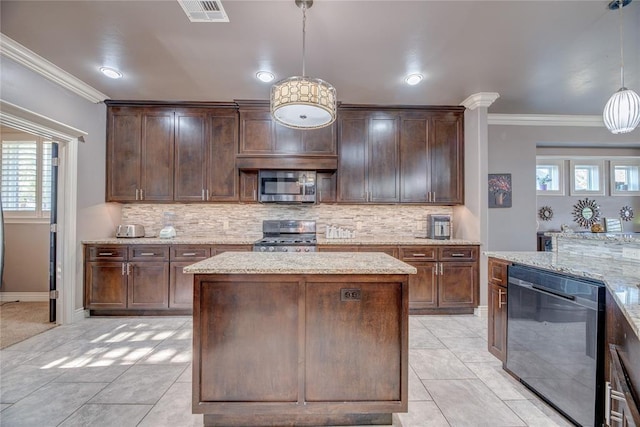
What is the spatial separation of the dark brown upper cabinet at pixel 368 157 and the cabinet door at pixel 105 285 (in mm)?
2952

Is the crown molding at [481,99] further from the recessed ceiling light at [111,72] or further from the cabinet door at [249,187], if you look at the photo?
the recessed ceiling light at [111,72]

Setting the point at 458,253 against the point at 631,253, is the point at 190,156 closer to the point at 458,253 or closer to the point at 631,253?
the point at 458,253

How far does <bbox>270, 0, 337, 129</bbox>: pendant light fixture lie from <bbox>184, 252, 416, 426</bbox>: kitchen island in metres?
0.98

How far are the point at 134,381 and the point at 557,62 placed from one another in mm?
4729

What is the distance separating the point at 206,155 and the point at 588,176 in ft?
22.3

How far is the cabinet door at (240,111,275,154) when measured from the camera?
3.75 metres

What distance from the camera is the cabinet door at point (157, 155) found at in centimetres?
383

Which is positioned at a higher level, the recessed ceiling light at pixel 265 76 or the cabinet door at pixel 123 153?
the recessed ceiling light at pixel 265 76

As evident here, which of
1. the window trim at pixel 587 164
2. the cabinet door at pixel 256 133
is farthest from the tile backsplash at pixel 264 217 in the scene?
the window trim at pixel 587 164

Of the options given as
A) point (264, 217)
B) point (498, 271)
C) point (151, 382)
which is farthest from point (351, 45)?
point (151, 382)

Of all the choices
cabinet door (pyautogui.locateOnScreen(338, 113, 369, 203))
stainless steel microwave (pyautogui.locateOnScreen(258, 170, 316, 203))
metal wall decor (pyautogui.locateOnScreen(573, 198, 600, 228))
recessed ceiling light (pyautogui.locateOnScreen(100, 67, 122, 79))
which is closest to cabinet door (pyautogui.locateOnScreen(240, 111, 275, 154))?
stainless steel microwave (pyautogui.locateOnScreen(258, 170, 316, 203))

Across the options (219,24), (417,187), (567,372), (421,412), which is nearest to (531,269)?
(567,372)

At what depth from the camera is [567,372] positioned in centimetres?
172

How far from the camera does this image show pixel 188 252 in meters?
3.52
